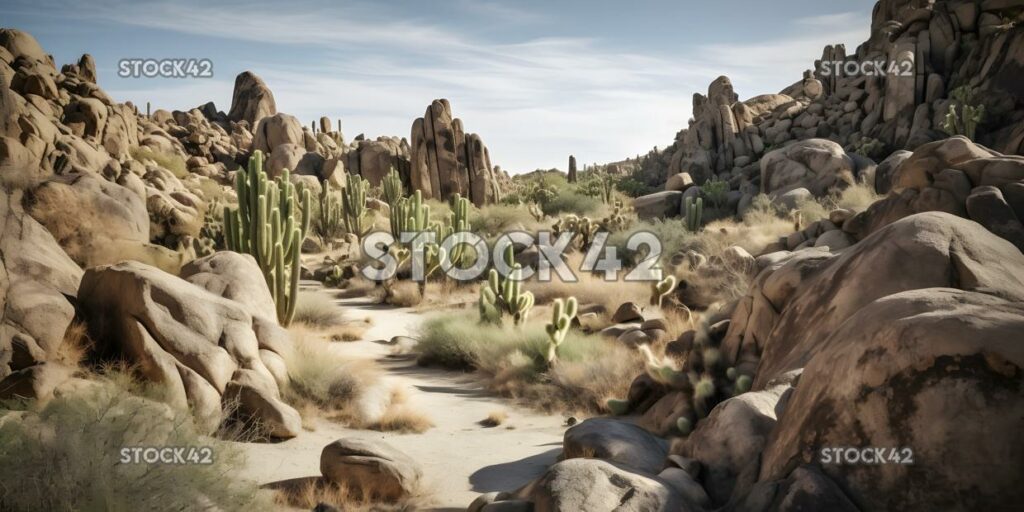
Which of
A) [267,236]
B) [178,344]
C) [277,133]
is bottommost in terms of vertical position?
[178,344]

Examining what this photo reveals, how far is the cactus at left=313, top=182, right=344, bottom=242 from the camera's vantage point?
25.0 metres

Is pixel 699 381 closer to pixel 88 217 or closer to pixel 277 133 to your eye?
pixel 88 217

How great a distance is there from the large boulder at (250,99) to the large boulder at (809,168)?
119ft

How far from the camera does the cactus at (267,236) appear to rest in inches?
435

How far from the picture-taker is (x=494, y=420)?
812cm

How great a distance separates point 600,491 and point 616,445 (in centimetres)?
160

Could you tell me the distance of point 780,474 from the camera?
3.81m

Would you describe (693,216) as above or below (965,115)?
below

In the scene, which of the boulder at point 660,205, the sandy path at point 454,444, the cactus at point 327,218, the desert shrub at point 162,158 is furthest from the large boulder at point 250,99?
the sandy path at point 454,444

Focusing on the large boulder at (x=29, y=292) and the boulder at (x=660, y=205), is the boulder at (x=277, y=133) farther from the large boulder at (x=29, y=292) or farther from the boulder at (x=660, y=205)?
the large boulder at (x=29, y=292)

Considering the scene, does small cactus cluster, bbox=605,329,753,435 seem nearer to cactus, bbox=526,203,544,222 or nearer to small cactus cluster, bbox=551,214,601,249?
small cactus cluster, bbox=551,214,601,249

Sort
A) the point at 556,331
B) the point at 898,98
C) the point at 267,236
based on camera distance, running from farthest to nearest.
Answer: the point at 898,98
the point at 267,236
the point at 556,331

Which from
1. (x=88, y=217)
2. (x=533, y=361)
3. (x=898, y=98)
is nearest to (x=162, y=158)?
(x=88, y=217)

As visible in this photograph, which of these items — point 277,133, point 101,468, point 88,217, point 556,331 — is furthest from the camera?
point 277,133
